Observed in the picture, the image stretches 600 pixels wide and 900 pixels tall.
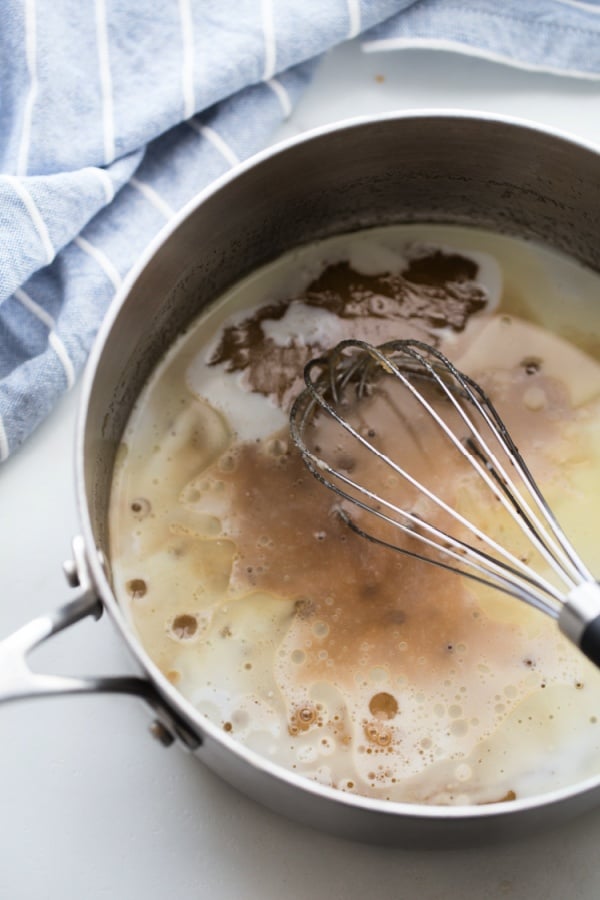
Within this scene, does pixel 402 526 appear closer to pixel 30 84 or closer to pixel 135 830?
pixel 135 830

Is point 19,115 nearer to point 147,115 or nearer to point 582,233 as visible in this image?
point 147,115

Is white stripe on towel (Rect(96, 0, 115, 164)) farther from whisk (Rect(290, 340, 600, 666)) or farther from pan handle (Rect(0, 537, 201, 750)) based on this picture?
pan handle (Rect(0, 537, 201, 750))

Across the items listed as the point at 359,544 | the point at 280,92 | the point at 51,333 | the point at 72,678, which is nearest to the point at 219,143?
the point at 280,92

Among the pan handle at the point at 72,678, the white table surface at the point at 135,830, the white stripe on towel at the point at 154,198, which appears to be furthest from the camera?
the white stripe on towel at the point at 154,198

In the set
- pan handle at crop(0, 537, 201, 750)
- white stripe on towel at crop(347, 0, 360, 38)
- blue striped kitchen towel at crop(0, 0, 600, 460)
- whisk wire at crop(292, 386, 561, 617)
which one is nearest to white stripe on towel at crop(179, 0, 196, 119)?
blue striped kitchen towel at crop(0, 0, 600, 460)

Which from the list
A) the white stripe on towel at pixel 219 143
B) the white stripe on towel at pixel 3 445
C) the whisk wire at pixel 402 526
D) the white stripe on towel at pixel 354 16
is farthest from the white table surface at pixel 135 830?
the white stripe on towel at pixel 354 16

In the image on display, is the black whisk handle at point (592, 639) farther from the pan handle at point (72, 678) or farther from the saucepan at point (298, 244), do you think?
the pan handle at point (72, 678)

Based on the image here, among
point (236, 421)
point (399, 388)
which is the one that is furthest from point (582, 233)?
point (236, 421)
